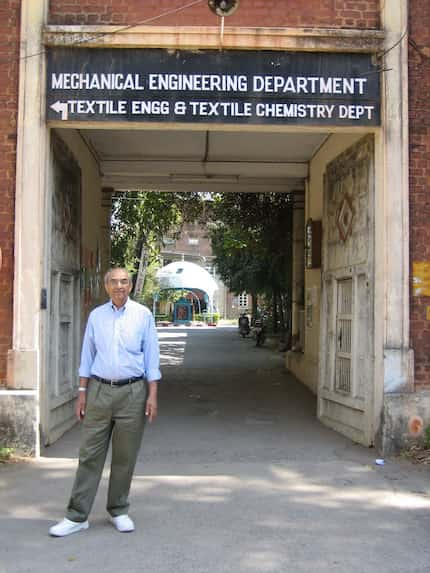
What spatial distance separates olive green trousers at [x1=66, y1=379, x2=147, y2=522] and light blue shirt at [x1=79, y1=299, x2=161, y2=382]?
122 millimetres

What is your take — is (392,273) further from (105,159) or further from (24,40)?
(105,159)

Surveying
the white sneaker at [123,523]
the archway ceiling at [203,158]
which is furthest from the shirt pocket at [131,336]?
the archway ceiling at [203,158]

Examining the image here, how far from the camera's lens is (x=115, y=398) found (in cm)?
470

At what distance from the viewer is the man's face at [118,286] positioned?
188 inches

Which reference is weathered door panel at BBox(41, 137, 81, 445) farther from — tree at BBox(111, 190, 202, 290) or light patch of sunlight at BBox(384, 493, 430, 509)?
tree at BBox(111, 190, 202, 290)

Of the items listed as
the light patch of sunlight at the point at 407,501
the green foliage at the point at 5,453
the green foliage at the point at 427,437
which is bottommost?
the light patch of sunlight at the point at 407,501

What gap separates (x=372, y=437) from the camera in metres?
7.18

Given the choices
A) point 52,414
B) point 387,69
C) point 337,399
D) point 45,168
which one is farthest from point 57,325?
point 387,69

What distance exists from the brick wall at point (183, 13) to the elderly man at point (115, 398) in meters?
3.57

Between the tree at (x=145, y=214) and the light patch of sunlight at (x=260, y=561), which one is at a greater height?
the tree at (x=145, y=214)

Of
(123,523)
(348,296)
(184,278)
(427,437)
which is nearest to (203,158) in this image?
(348,296)

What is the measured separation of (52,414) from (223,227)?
16727 mm

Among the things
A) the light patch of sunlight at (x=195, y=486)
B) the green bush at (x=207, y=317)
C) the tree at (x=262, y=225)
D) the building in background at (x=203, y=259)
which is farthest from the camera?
the building in background at (x=203, y=259)

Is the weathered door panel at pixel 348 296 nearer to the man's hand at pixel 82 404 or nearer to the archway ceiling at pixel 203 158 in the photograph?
the archway ceiling at pixel 203 158
